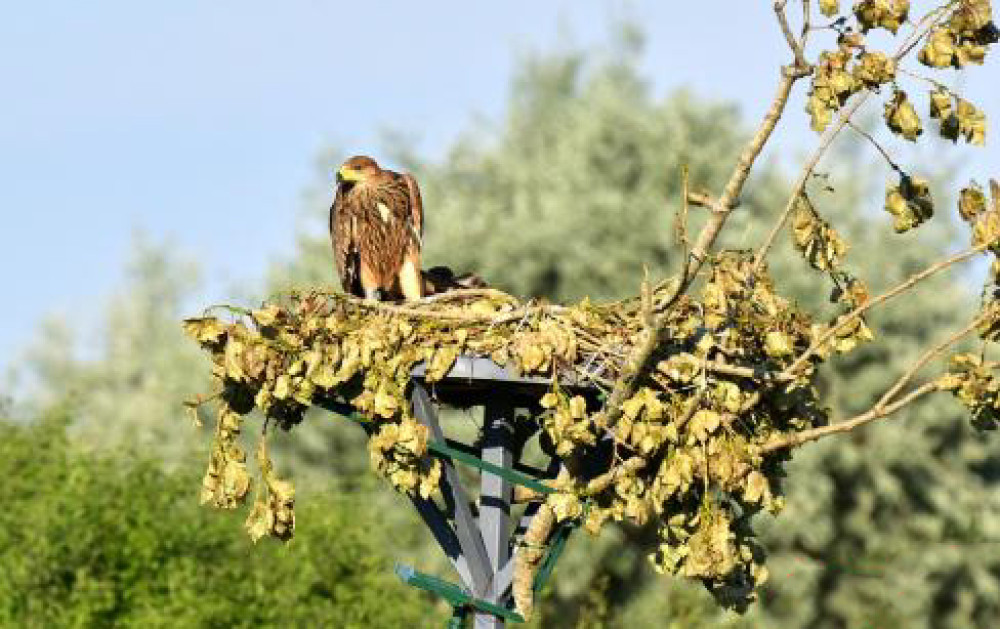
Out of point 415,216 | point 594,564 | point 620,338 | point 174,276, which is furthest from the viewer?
point 174,276

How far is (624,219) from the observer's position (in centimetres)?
2541

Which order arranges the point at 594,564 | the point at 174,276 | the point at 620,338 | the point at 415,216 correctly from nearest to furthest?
the point at 620,338
the point at 415,216
the point at 594,564
the point at 174,276

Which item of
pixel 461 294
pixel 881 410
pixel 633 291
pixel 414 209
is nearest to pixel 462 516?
pixel 461 294

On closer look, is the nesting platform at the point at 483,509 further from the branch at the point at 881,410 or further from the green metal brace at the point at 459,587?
the branch at the point at 881,410

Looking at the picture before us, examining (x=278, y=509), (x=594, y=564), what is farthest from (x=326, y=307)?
(x=594, y=564)

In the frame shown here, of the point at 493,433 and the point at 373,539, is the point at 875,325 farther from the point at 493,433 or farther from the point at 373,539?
the point at 493,433

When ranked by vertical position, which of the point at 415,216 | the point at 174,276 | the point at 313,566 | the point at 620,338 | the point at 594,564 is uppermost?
the point at 174,276

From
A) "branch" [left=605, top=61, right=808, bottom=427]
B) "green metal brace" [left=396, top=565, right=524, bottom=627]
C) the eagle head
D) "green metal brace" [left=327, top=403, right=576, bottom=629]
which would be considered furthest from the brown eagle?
"branch" [left=605, top=61, right=808, bottom=427]

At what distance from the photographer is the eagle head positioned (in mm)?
9125

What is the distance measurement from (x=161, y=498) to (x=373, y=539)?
2.24 meters

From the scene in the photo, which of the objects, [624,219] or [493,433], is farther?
[624,219]

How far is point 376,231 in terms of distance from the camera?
358 inches

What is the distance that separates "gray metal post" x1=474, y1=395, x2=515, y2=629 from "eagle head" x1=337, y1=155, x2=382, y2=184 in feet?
4.90

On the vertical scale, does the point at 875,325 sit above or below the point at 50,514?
above
